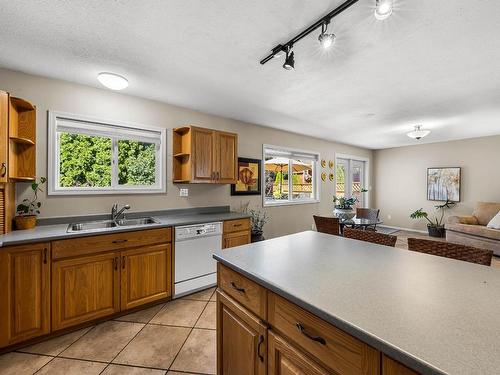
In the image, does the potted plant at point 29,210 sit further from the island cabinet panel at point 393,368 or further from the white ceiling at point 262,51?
the island cabinet panel at point 393,368

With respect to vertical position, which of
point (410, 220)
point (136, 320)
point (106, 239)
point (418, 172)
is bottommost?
point (136, 320)

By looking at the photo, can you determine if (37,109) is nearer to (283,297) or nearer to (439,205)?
(283,297)

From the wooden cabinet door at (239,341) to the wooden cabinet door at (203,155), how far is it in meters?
2.02

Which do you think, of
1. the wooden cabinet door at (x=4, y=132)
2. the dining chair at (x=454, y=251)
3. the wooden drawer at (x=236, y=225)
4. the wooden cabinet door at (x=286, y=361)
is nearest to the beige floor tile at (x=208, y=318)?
the wooden drawer at (x=236, y=225)

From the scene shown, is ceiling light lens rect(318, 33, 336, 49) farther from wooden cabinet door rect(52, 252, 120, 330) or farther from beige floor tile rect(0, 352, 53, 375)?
beige floor tile rect(0, 352, 53, 375)

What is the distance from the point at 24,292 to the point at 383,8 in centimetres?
333

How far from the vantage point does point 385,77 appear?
2445mm

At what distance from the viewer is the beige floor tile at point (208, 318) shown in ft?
7.43

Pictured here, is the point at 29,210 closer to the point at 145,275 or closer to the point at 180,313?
the point at 145,275

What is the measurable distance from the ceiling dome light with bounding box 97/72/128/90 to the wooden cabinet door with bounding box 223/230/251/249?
214 centimetres

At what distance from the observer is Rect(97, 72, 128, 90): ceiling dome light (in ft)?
7.75

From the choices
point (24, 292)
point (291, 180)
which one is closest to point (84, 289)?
point (24, 292)

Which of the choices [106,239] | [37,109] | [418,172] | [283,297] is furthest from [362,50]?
[418,172]

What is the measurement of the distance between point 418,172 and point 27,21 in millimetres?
7922
